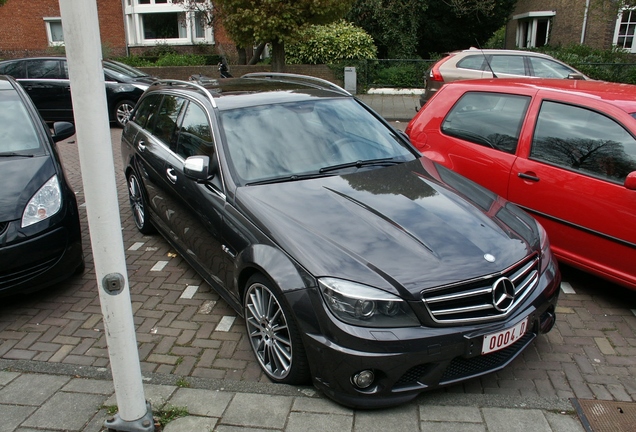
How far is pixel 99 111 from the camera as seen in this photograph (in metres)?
2.34

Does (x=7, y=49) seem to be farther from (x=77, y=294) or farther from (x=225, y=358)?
(x=225, y=358)

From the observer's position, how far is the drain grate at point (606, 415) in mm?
2874

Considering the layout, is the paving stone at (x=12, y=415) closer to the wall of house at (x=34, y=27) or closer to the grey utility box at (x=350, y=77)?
the grey utility box at (x=350, y=77)

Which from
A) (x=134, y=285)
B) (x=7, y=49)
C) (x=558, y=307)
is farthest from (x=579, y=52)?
(x=7, y=49)

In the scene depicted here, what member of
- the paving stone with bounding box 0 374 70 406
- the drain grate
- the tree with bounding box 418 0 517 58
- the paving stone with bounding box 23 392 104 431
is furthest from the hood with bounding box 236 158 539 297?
the tree with bounding box 418 0 517 58

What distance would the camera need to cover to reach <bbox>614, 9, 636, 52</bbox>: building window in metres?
21.1

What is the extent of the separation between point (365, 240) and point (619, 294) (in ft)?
8.56

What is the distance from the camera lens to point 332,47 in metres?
18.1

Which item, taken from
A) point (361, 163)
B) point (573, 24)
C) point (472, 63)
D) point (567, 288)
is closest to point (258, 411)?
point (361, 163)

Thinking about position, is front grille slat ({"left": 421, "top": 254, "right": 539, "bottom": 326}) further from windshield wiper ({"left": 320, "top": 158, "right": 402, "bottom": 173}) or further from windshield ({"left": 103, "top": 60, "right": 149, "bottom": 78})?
windshield ({"left": 103, "top": 60, "right": 149, "bottom": 78})

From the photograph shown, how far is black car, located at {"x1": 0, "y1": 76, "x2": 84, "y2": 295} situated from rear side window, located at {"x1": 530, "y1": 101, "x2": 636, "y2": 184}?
12.9 ft

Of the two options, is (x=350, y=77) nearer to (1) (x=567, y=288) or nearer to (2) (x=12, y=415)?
(1) (x=567, y=288)

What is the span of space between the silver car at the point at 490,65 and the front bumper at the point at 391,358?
981 centimetres

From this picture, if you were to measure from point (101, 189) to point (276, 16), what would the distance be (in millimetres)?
11951
